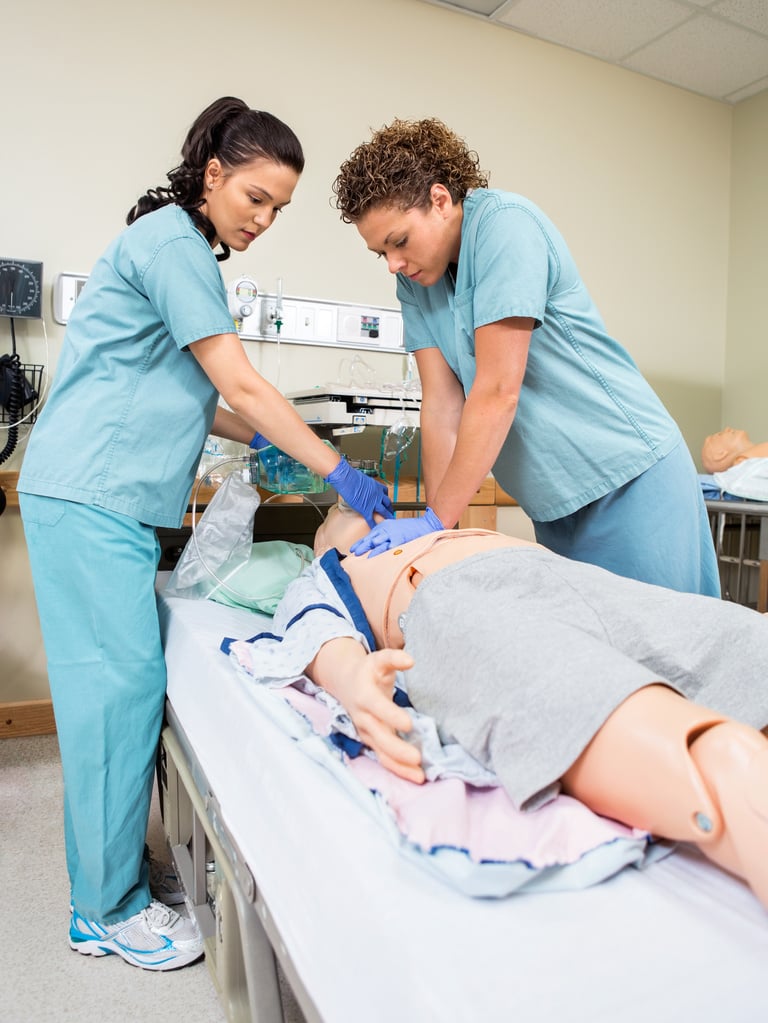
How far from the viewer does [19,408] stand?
2342 mm

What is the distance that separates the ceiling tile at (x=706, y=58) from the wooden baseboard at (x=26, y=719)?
11.4ft

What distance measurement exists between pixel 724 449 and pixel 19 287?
2.68 metres

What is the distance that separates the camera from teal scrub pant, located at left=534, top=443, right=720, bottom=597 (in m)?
1.51

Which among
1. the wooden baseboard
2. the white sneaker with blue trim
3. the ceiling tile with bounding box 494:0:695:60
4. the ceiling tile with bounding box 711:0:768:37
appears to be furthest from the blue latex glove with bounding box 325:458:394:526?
the ceiling tile with bounding box 711:0:768:37

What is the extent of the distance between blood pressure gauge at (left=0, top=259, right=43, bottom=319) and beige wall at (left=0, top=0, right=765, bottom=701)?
148 millimetres

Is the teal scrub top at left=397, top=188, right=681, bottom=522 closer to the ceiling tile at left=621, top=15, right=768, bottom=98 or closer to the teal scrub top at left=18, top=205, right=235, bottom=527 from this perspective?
the teal scrub top at left=18, top=205, right=235, bottom=527

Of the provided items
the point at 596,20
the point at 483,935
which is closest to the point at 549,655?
the point at 483,935

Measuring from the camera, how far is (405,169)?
1.41 meters

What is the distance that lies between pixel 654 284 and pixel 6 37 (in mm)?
2740

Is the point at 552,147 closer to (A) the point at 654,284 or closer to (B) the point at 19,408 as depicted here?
(A) the point at 654,284

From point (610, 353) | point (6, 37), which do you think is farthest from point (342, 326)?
point (610, 353)

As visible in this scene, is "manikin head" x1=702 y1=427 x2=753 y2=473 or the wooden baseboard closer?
the wooden baseboard

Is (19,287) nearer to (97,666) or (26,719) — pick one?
(26,719)

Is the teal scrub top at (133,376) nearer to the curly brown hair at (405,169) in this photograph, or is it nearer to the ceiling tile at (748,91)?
the curly brown hair at (405,169)
